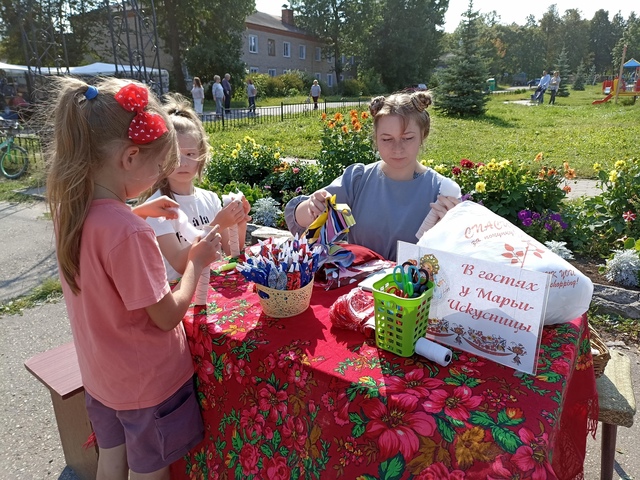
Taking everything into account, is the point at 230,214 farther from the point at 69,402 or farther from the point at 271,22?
the point at 271,22

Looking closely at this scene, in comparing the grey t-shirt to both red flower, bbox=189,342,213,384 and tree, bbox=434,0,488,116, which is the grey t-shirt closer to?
red flower, bbox=189,342,213,384

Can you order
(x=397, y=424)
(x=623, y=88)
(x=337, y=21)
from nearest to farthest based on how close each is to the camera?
(x=397, y=424) → (x=623, y=88) → (x=337, y=21)

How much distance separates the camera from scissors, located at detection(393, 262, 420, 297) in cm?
127

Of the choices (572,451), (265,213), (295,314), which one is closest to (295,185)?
(265,213)

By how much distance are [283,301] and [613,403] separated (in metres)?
1.34

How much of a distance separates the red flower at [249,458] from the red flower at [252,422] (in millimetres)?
41

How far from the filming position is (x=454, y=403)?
43.9 inches

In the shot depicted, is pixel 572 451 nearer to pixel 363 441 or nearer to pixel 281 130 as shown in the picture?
pixel 363 441

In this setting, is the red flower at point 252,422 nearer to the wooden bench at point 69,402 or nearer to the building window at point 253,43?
the wooden bench at point 69,402

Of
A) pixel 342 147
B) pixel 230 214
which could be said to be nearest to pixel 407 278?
pixel 230 214

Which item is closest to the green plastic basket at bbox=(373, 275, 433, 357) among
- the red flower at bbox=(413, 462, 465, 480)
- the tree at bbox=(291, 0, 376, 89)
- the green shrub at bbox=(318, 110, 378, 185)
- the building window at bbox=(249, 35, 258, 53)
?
the red flower at bbox=(413, 462, 465, 480)

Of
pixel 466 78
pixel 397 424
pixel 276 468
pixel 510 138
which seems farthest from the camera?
pixel 466 78

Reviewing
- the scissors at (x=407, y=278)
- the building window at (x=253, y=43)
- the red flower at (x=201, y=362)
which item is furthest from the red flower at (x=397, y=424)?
the building window at (x=253, y=43)

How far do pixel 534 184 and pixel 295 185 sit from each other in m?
2.67
